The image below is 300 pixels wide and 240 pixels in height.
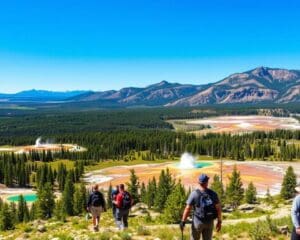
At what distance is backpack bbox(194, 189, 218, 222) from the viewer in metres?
16.0

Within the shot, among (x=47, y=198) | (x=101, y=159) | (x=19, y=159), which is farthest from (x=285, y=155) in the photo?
(x=47, y=198)

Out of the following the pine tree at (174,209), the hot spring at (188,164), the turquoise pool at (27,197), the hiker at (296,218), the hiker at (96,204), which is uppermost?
the hiker at (296,218)

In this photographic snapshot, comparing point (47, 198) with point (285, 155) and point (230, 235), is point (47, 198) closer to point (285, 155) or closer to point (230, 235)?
point (230, 235)

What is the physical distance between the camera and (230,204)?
73375 mm

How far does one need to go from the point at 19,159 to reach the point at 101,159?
34.3 meters

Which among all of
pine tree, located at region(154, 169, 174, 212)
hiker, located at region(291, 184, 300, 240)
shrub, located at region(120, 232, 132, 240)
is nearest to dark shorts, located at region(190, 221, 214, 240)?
hiker, located at region(291, 184, 300, 240)

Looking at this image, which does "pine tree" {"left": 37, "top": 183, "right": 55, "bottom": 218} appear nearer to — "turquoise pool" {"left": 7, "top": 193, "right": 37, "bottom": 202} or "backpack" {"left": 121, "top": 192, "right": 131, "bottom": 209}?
"turquoise pool" {"left": 7, "top": 193, "right": 37, "bottom": 202}

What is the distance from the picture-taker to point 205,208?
1605 cm

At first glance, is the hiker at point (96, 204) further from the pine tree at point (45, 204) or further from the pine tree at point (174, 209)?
the pine tree at point (45, 204)

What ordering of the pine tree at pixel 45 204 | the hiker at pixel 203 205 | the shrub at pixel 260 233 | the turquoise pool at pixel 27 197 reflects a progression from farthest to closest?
the turquoise pool at pixel 27 197 → the pine tree at pixel 45 204 → the shrub at pixel 260 233 → the hiker at pixel 203 205

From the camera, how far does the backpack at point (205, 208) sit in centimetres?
1598

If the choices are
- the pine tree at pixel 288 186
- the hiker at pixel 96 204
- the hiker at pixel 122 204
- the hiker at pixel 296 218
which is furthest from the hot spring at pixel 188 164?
the hiker at pixel 296 218

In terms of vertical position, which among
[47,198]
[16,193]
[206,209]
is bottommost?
[16,193]

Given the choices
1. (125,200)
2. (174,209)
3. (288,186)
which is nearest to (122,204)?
(125,200)
